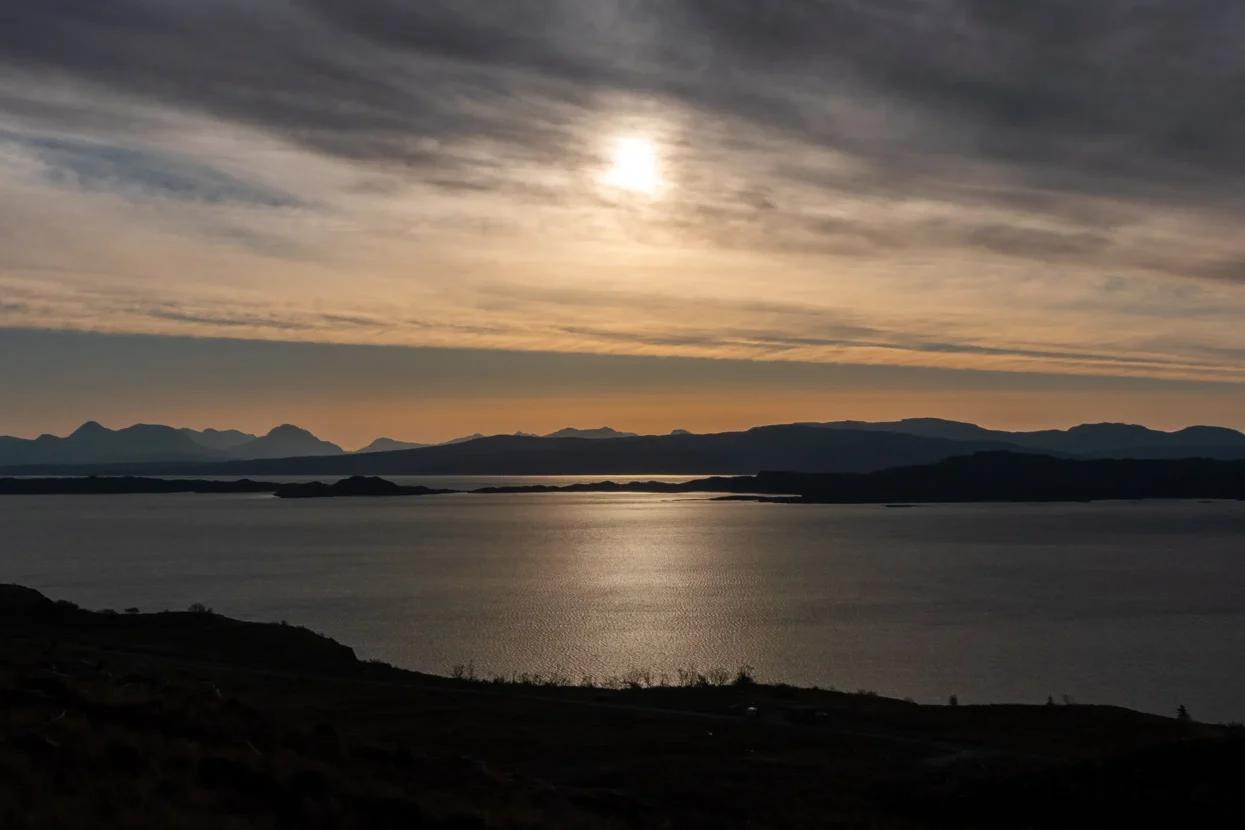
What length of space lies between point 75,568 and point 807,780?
341 feet

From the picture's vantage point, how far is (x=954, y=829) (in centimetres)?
1944

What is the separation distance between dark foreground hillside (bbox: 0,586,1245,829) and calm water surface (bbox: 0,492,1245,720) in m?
18.4

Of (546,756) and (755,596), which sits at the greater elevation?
(546,756)

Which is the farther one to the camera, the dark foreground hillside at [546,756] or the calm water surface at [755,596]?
the calm water surface at [755,596]

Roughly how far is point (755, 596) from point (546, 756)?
62487mm

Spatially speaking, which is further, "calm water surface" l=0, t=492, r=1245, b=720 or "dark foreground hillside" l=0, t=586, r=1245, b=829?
"calm water surface" l=0, t=492, r=1245, b=720

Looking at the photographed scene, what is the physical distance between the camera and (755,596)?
8569 cm

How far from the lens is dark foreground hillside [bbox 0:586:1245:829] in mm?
15523

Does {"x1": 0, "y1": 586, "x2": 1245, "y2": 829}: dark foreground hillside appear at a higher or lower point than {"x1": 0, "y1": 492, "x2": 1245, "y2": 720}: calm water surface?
higher

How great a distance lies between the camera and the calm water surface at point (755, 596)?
5378 cm

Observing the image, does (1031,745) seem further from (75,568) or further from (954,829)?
(75,568)

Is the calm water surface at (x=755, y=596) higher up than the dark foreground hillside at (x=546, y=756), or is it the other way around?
the dark foreground hillside at (x=546, y=756)

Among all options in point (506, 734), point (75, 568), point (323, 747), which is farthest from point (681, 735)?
point (75, 568)

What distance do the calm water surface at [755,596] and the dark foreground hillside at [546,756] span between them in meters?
18.4
